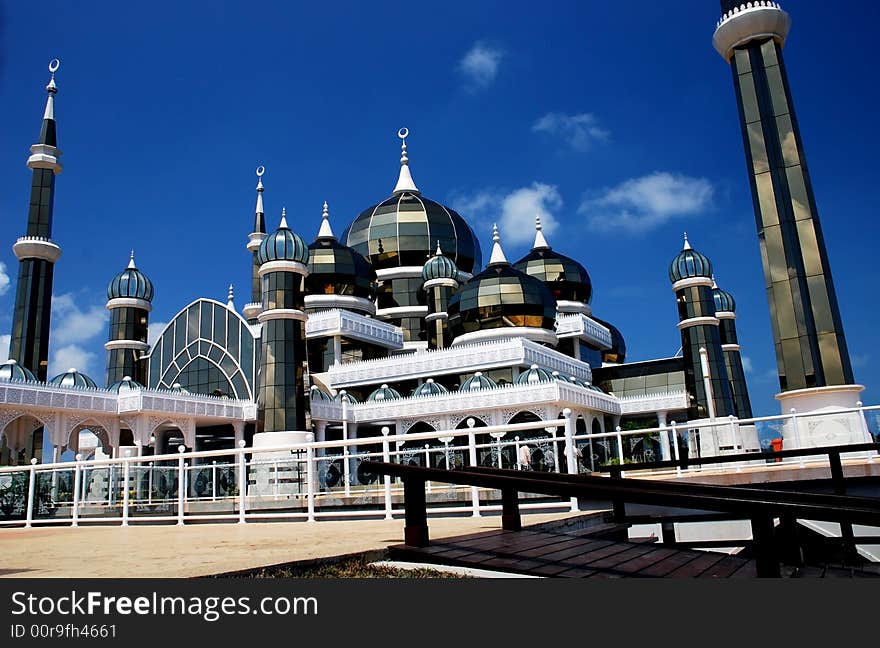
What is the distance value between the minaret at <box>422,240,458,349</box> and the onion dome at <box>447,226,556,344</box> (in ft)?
5.63

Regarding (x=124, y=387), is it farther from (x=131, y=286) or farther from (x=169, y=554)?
(x=169, y=554)

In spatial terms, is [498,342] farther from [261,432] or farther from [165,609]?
[165,609]

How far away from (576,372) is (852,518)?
116 ft

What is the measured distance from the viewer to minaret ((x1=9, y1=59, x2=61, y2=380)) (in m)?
31.0

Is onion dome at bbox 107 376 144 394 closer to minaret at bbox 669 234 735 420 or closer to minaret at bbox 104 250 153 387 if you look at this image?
minaret at bbox 104 250 153 387

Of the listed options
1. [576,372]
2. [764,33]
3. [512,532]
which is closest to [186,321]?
[576,372]

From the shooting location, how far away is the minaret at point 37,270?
31.0m

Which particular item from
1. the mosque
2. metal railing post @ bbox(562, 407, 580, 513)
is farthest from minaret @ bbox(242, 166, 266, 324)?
metal railing post @ bbox(562, 407, 580, 513)

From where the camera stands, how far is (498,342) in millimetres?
32344

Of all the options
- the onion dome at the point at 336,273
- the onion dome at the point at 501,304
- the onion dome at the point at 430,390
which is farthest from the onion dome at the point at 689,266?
the onion dome at the point at 336,273

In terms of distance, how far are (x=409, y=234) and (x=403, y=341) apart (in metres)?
7.43

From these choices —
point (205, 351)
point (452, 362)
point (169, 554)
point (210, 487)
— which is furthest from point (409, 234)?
point (169, 554)

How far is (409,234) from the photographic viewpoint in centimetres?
4512

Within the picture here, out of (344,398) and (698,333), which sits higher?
(698,333)
